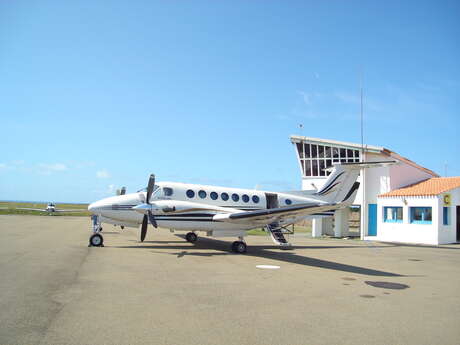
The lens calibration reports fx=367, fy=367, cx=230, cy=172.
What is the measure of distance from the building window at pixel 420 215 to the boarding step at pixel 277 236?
13.1 meters

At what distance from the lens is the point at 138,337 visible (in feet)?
18.2

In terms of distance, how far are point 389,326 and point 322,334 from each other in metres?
1.41

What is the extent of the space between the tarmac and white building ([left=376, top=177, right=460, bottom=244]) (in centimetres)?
1219

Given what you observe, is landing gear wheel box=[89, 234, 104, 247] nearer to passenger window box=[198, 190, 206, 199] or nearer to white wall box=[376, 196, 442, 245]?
passenger window box=[198, 190, 206, 199]

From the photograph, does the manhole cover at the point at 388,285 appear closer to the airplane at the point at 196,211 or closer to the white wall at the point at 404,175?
the airplane at the point at 196,211

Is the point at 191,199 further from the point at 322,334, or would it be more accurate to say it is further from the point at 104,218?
the point at 322,334

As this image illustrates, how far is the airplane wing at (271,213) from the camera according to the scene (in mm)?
15047

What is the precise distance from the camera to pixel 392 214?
1094 inches

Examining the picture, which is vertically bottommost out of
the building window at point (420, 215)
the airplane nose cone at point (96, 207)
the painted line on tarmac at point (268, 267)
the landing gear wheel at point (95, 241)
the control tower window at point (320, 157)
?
the painted line on tarmac at point (268, 267)

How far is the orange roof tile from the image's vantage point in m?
25.5

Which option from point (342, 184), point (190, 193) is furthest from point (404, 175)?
point (190, 193)

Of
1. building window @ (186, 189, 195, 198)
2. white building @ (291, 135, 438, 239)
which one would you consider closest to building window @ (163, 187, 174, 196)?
building window @ (186, 189, 195, 198)

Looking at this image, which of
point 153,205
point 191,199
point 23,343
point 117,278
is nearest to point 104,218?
point 153,205

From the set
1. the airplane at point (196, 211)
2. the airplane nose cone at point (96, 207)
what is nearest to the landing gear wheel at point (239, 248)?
the airplane at point (196, 211)
